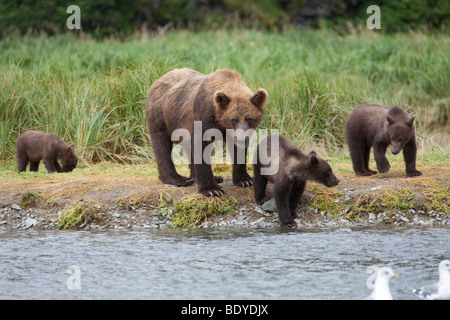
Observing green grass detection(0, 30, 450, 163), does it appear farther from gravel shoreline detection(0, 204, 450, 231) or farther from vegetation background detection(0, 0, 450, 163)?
gravel shoreline detection(0, 204, 450, 231)

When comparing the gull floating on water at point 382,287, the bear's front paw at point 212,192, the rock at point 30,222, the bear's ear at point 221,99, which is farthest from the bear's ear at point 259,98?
the gull floating on water at point 382,287

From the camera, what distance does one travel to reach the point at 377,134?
8.95 meters

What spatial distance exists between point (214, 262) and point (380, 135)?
11.8ft

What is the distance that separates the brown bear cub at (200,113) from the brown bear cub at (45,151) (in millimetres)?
2508

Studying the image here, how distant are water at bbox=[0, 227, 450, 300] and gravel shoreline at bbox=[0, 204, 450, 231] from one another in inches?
11.6

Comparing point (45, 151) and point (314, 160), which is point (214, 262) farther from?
point (45, 151)

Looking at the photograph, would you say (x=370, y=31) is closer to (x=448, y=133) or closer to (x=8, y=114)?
(x=448, y=133)

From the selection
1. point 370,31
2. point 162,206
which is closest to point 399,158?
point 162,206

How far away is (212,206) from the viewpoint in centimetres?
816

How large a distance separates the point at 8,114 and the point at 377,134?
6799mm

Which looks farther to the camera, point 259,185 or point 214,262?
point 259,185

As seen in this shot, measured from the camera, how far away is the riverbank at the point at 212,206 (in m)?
8.05

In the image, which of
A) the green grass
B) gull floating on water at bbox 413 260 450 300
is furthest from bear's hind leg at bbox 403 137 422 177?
gull floating on water at bbox 413 260 450 300

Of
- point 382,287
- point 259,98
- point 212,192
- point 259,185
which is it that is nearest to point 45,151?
point 212,192
